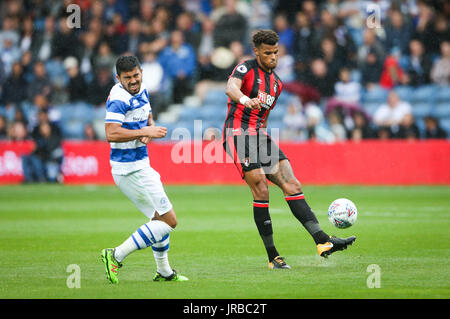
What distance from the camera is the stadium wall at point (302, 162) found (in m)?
19.4

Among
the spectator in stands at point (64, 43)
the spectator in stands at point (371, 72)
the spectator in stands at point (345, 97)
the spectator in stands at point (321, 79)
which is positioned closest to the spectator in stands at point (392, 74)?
the spectator in stands at point (371, 72)

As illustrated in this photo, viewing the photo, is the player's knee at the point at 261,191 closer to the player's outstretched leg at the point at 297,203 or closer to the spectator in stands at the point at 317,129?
the player's outstretched leg at the point at 297,203

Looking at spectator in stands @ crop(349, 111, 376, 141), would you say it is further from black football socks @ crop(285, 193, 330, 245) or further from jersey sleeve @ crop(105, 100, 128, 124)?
jersey sleeve @ crop(105, 100, 128, 124)

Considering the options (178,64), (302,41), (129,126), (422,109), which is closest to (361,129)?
(422,109)

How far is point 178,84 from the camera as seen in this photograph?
23609 mm

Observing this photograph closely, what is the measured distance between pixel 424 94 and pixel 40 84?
11528 mm

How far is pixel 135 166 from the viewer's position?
768 cm

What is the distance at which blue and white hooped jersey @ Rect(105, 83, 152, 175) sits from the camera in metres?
7.61

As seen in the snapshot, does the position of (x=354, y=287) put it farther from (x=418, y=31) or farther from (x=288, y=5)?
(x=288, y=5)

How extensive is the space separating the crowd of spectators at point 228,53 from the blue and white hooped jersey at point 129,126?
1316 centimetres

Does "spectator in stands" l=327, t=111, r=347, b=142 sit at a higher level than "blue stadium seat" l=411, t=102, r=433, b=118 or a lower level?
lower

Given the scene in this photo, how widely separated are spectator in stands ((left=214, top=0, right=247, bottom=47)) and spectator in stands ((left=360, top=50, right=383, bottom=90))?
3889mm

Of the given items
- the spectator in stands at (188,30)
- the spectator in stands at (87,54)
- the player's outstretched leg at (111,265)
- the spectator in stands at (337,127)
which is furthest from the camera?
the spectator in stands at (87,54)

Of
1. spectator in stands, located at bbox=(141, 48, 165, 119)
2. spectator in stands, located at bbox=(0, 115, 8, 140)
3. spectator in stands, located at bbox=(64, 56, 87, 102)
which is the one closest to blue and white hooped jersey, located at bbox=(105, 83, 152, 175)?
spectator in stands, located at bbox=(141, 48, 165, 119)
